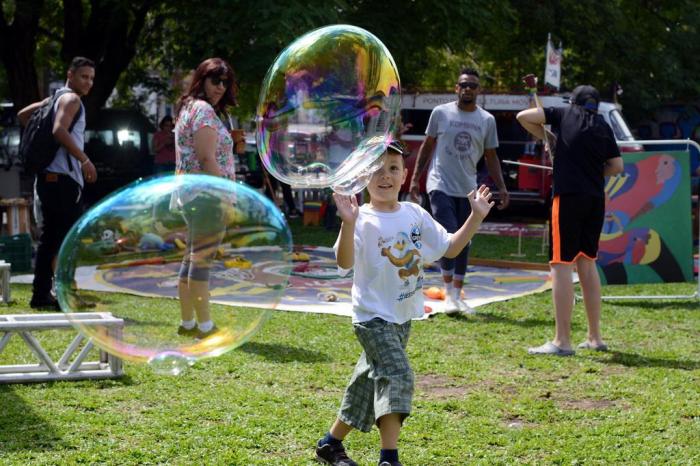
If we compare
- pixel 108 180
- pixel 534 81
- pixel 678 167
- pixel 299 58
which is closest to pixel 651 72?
pixel 108 180

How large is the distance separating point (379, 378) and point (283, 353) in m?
2.70

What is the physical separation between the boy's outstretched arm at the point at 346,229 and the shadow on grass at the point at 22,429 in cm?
169

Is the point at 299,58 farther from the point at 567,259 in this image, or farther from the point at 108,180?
the point at 108,180

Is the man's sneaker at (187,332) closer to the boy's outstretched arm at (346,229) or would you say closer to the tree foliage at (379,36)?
the boy's outstretched arm at (346,229)

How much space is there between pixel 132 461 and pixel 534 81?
4.21 meters

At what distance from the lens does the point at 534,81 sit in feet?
25.1

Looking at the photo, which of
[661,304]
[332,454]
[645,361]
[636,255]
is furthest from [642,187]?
[332,454]

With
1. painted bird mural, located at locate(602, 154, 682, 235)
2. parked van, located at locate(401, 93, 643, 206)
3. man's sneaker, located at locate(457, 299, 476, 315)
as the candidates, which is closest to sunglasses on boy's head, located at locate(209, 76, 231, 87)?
man's sneaker, located at locate(457, 299, 476, 315)

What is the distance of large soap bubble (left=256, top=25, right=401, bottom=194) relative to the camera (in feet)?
17.1

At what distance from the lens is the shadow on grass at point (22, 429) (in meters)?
5.01

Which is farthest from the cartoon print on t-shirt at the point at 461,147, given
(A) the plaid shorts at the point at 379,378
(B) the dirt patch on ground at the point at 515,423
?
(A) the plaid shorts at the point at 379,378

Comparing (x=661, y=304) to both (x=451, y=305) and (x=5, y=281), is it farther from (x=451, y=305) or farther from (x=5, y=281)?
(x=5, y=281)

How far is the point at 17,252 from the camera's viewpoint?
1214cm

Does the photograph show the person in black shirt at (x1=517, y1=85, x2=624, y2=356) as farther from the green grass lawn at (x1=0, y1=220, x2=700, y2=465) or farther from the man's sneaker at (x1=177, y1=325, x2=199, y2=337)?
the man's sneaker at (x1=177, y1=325, x2=199, y2=337)
